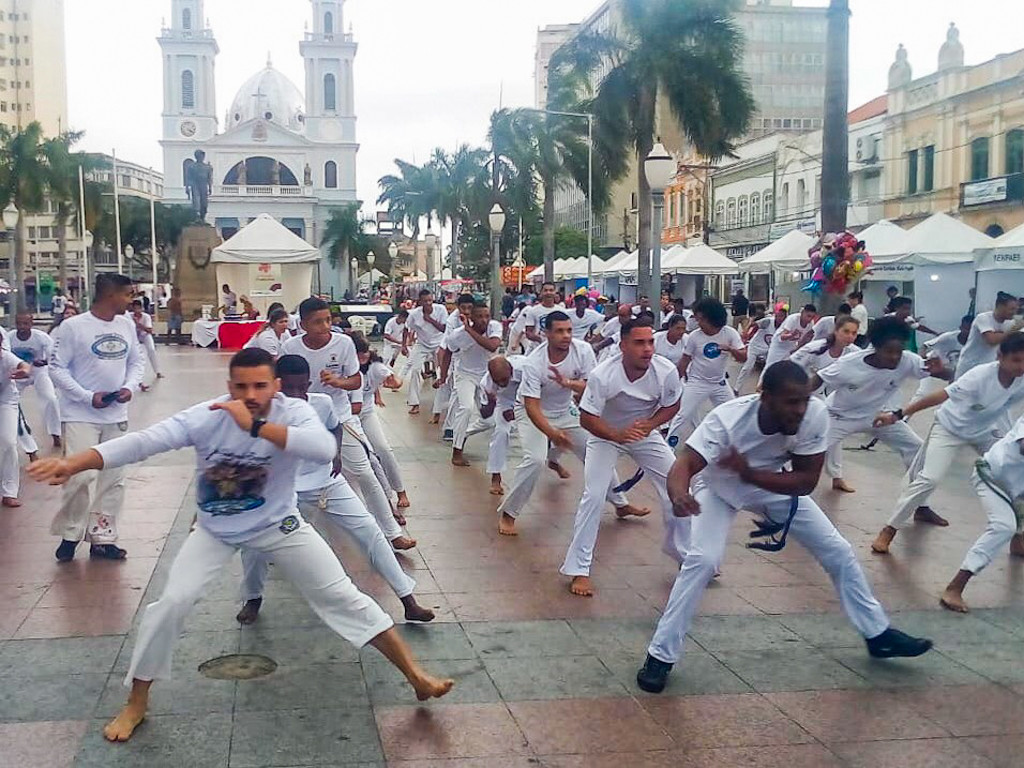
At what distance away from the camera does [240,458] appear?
4.60 metres

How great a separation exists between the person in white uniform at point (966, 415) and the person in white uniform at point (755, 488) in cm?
248

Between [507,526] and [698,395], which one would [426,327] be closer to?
[698,395]

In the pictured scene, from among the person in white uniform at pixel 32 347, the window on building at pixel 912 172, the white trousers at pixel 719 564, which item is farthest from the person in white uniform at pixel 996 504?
the window on building at pixel 912 172

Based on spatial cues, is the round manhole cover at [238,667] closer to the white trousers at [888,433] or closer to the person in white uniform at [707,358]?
the white trousers at [888,433]

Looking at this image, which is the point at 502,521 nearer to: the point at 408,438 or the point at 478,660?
the point at 478,660

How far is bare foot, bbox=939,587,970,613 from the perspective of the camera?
6.32m

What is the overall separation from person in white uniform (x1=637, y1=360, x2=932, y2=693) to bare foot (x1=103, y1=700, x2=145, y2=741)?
213 cm

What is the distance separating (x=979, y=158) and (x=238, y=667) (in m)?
37.6

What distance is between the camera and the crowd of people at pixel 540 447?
4.61 meters

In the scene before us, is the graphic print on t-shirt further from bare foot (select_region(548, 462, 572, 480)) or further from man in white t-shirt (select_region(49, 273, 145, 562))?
bare foot (select_region(548, 462, 572, 480))

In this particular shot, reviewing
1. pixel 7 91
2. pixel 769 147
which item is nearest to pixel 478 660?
pixel 769 147

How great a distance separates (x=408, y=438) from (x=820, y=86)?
67.3 m

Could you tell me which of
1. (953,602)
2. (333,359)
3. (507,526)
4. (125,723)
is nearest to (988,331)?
(953,602)

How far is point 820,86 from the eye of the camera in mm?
74250
